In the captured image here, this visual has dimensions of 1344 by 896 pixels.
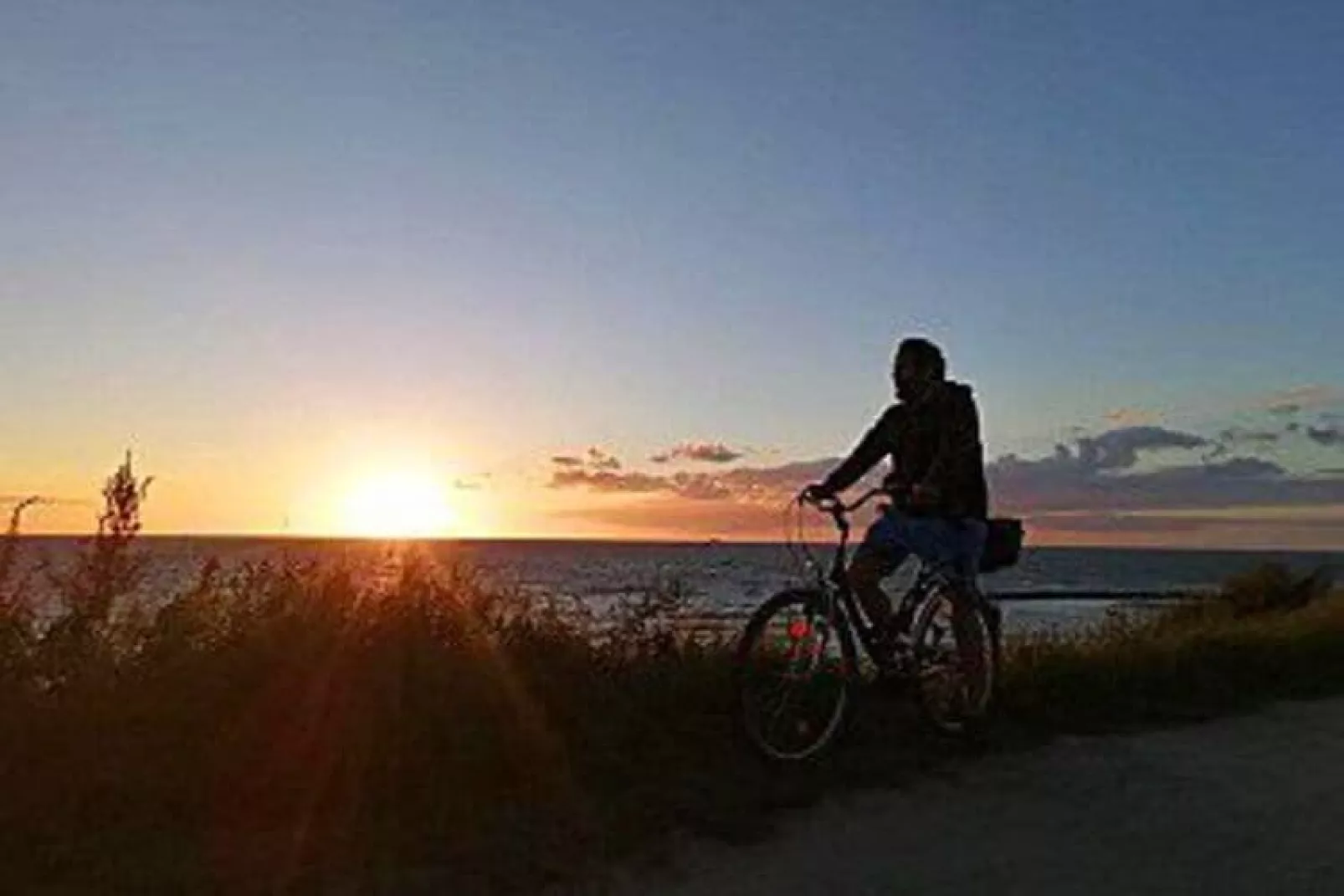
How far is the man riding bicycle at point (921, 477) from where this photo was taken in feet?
31.5

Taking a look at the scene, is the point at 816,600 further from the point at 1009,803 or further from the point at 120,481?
the point at 120,481

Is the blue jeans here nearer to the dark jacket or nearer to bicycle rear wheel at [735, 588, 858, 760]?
the dark jacket

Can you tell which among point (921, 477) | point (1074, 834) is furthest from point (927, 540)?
point (1074, 834)

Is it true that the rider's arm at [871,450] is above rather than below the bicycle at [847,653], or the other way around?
above

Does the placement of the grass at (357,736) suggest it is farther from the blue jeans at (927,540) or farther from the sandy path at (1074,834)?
the blue jeans at (927,540)

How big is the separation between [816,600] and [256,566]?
3.18 m

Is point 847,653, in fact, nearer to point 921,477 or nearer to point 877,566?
point 877,566

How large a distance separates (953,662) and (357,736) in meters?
3.53

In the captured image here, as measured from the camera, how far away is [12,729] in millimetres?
7539

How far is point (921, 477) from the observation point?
977cm

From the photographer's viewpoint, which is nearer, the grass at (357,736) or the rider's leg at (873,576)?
the grass at (357,736)

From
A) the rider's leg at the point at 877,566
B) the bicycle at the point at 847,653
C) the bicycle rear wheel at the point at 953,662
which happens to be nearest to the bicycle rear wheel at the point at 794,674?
the bicycle at the point at 847,653

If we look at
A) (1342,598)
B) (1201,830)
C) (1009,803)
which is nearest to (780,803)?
(1009,803)

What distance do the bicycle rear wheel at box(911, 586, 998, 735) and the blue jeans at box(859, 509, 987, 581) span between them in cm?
19
